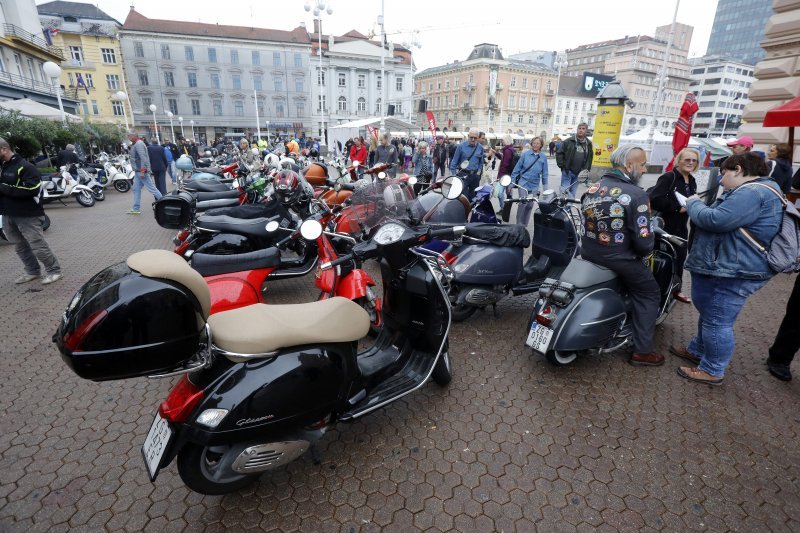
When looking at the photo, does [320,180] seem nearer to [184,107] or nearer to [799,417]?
[799,417]

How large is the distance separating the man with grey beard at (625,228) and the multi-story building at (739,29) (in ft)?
396

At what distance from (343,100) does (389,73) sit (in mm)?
7735

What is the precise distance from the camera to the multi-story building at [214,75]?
50.9m

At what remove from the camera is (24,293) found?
5129 mm

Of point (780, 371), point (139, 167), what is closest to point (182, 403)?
point (780, 371)

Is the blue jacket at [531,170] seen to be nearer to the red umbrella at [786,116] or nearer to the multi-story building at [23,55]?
the red umbrella at [786,116]

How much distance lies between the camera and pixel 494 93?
68000 mm

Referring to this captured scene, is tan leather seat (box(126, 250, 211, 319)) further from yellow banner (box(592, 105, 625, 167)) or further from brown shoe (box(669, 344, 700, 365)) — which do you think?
yellow banner (box(592, 105, 625, 167))

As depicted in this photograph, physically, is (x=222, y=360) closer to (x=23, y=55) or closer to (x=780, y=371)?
(x=780, y=371)

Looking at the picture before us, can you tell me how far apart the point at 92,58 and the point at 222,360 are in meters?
63.6

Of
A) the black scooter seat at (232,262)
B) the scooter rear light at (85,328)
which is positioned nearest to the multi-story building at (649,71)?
the black scooter seat at (232,262)

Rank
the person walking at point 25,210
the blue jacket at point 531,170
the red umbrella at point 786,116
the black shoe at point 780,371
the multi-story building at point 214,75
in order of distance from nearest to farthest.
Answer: the black shoe at point 780,371
the red umbrella at point 786,116
the person walking at point 25,210
the blue jacket at point 531,170
the multi-story building at point 214,75

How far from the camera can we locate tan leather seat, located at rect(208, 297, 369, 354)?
6.16ft

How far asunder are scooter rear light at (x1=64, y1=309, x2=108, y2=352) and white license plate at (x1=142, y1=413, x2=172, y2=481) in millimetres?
581
